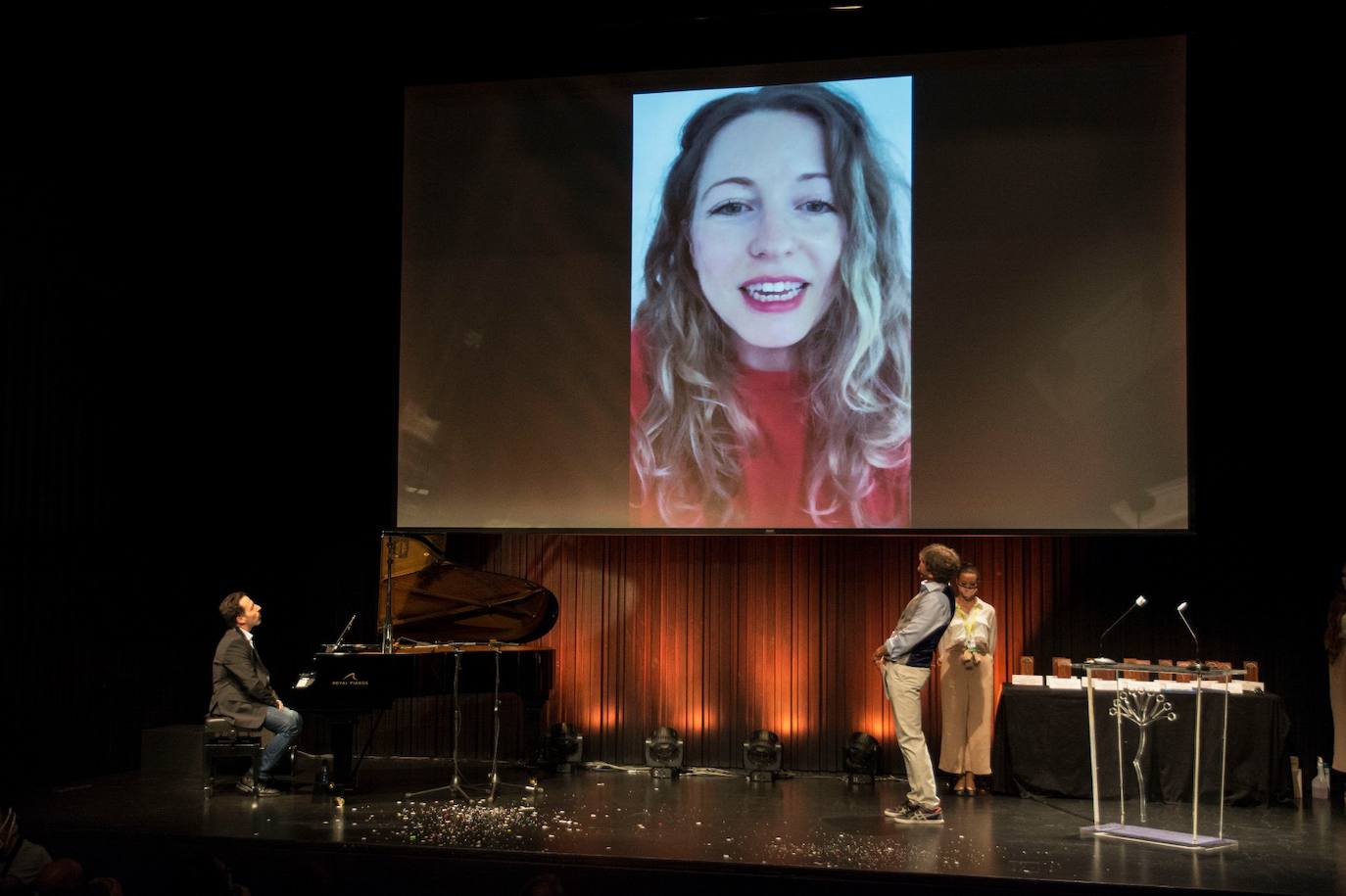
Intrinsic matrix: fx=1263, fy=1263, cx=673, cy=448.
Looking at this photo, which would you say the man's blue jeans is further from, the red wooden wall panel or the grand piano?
the red wooden wall panel

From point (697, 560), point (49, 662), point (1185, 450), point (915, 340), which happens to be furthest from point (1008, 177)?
point (49, 662)

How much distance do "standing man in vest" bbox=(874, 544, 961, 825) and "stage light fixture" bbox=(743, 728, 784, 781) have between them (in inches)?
55.1

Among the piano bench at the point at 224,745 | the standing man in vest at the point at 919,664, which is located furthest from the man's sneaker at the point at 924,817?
the piano bench at the point at 224,745

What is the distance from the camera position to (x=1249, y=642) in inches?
300

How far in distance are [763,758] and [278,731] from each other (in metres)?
2.90

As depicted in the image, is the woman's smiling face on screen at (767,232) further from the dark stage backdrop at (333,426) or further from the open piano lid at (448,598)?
the open piano lid at (448,598)

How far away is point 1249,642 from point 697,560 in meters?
3.43

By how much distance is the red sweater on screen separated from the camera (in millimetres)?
7703

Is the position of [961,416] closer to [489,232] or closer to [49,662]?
[489,232]

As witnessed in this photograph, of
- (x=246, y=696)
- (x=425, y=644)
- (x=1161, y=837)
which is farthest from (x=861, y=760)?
(x=246, y=696)

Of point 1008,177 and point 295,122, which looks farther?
point 295,122

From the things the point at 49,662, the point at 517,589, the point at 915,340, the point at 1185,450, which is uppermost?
the point at 915,340

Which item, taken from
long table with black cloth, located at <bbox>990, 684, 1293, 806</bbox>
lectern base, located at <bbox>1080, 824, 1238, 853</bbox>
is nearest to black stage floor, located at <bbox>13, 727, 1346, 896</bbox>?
lectern base, located at <bbox>1080, 824, 1238, 853</bbox>

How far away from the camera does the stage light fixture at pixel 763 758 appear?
7812mm
